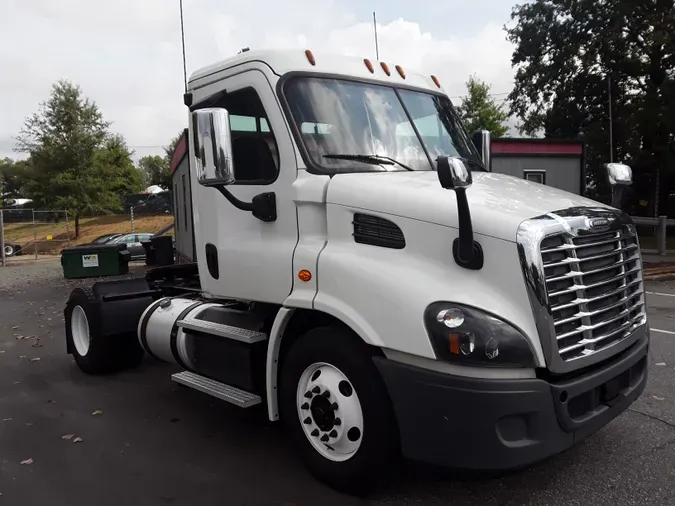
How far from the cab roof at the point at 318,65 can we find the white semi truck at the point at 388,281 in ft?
0.05

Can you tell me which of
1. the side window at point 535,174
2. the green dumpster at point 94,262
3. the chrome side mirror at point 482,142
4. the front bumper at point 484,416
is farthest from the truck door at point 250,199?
the side window at point 535,174

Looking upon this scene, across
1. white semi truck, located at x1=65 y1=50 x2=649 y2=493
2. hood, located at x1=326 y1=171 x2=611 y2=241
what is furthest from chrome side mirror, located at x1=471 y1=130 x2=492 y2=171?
hood, located at x1=326 y1=171 x2=611 y2=241

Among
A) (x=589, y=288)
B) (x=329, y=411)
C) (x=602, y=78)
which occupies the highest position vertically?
(x=602, y=78)

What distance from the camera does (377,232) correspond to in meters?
3.40

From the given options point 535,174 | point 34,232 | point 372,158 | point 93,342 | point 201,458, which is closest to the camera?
point 372,158

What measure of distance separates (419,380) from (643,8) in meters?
29.3

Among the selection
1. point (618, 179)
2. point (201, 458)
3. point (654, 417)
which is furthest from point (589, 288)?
point (201, 458)

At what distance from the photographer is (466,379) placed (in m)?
2.87

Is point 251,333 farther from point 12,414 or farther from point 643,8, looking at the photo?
point 643,8

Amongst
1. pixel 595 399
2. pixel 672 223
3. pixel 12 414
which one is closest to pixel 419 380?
pixel 595 399

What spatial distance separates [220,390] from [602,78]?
31187mm

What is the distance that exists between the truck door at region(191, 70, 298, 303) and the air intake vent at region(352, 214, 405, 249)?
0.50m

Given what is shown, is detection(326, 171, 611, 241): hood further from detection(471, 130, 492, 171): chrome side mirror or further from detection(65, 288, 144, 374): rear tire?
detection(65, 288, 144, 374): rear tire

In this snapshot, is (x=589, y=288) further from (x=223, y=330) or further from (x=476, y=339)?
(x=223, y=330)
